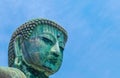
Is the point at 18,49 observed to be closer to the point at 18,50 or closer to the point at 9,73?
the point at 18,50

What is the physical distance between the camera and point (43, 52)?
16.6 meters

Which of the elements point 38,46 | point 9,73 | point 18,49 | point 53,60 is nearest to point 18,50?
point 18,49

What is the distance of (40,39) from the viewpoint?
55.0ft

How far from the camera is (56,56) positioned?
1664 cm

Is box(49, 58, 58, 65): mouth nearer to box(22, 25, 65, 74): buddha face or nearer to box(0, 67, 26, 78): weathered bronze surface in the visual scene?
box(22, 25, 65, 74): buddha face

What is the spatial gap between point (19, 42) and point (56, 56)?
30.3 inches

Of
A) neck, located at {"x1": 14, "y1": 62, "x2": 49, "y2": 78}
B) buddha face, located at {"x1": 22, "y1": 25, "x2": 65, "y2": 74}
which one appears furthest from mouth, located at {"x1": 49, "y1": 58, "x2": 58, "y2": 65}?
neck, located at {"x1": 14, "y1": 62, "x2": 49, "y2": 78}

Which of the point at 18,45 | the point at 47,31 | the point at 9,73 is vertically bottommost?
the point at 9,73

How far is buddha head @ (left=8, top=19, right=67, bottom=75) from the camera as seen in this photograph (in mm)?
16641

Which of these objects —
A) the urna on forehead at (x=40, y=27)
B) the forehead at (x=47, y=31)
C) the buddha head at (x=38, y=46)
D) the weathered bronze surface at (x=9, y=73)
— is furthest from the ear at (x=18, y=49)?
the weathered bronze surface at (x=9, y=73)

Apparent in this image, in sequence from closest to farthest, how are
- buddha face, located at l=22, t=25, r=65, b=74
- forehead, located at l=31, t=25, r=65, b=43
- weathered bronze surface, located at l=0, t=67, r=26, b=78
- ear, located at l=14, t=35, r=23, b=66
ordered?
weathered bronze surface, located at l=0, t=67, r=26, b=78, buddha face, located at l=22, t=25, r=65, b=74, ear, located at l=14, t=35, r=23, b=66, forehead, located at l=31, t=25, r=65, b=43

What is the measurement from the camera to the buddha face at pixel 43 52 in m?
16.6

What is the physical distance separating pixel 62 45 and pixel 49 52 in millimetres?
410

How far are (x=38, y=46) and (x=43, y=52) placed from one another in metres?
0.15
